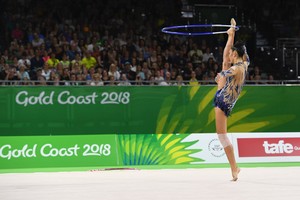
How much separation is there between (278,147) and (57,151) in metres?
5.13

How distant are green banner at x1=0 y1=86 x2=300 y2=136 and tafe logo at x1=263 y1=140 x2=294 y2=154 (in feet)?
3.07

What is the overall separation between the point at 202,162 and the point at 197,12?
556 inches

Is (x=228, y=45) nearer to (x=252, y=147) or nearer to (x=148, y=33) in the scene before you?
(x=252, y=147)

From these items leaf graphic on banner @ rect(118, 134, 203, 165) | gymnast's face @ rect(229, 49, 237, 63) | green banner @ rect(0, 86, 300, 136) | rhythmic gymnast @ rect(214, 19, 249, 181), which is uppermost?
gymnast's face @ rect(229, 49, 237, 63)

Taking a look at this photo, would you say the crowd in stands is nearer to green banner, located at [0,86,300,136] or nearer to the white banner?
green banner, located at [0,86,300,136]

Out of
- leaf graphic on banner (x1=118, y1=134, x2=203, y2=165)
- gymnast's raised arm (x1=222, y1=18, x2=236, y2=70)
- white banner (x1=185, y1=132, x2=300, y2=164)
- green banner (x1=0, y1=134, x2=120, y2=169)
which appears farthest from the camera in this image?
white banner (x1=185, y1=132, x2=300, y2=164)

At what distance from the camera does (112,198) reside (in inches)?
346

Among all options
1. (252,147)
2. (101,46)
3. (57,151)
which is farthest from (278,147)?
(101,46)

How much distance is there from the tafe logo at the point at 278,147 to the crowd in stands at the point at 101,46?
3.93 metres

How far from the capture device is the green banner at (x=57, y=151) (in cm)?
1416

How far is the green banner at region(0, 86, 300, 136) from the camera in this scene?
1522cm

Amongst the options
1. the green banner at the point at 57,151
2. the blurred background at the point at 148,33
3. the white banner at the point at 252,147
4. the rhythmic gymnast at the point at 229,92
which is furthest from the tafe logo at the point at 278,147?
the blurred background at the point at 148,33

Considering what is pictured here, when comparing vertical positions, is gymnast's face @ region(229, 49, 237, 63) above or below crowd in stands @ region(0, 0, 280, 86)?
above

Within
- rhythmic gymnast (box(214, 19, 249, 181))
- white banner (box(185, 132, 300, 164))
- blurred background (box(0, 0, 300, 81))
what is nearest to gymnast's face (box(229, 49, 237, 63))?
rhythmic gymnast (box(214, 19, 249, 181))
